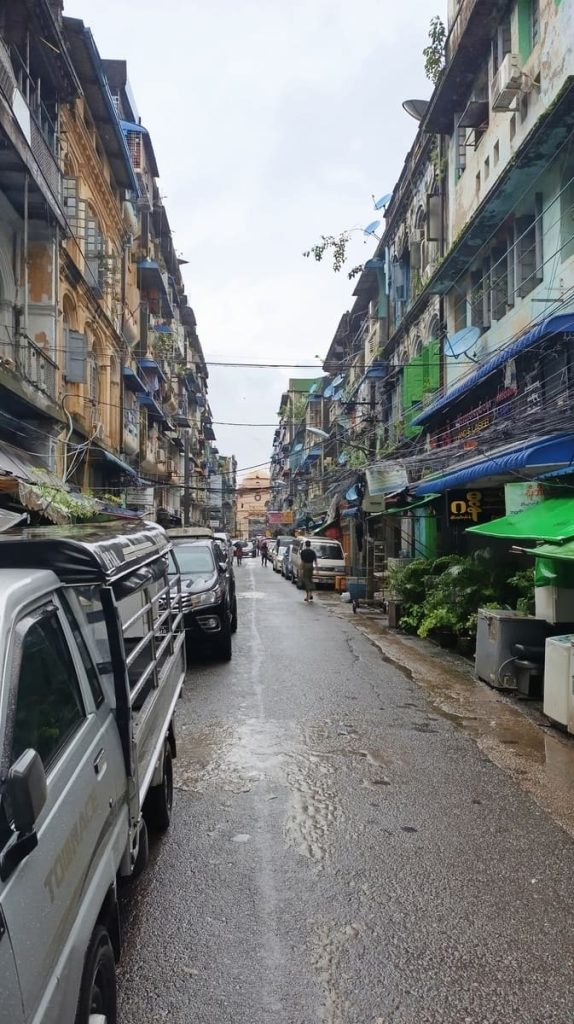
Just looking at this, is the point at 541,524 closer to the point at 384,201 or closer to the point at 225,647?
the point at 225,647

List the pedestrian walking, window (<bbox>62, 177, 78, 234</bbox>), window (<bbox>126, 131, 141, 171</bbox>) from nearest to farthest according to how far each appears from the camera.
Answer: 1. window (<bbox>62, 177, 78, 234</bbox>)
2. the pedestrian walking
3. window (<bbox>126, 131, 141, 171</bbox>)

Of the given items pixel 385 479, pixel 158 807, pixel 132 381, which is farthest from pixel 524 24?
pixel 132 381

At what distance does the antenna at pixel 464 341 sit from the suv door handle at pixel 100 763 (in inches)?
679

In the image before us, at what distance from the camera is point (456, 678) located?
10.9 metres

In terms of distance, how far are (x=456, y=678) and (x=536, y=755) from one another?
3.96 metres

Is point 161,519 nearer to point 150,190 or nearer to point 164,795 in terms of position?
point 150,190

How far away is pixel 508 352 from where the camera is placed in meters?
14.6

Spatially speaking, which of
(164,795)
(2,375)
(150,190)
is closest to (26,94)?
(2,375)

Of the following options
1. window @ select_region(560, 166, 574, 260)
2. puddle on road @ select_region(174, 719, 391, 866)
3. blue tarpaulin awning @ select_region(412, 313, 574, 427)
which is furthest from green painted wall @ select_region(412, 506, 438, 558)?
puddle on road @ select_region(174, 719, 391, 866)

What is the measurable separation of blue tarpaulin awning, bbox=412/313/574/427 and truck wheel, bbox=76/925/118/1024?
11610 mm

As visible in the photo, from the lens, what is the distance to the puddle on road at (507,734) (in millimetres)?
5963

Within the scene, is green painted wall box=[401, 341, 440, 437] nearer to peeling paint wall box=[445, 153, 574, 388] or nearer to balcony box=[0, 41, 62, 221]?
peeling paint wall box=[445, 153, 574, 388]

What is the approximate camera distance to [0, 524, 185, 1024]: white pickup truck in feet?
5.83

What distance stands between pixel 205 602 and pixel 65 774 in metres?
8.90
